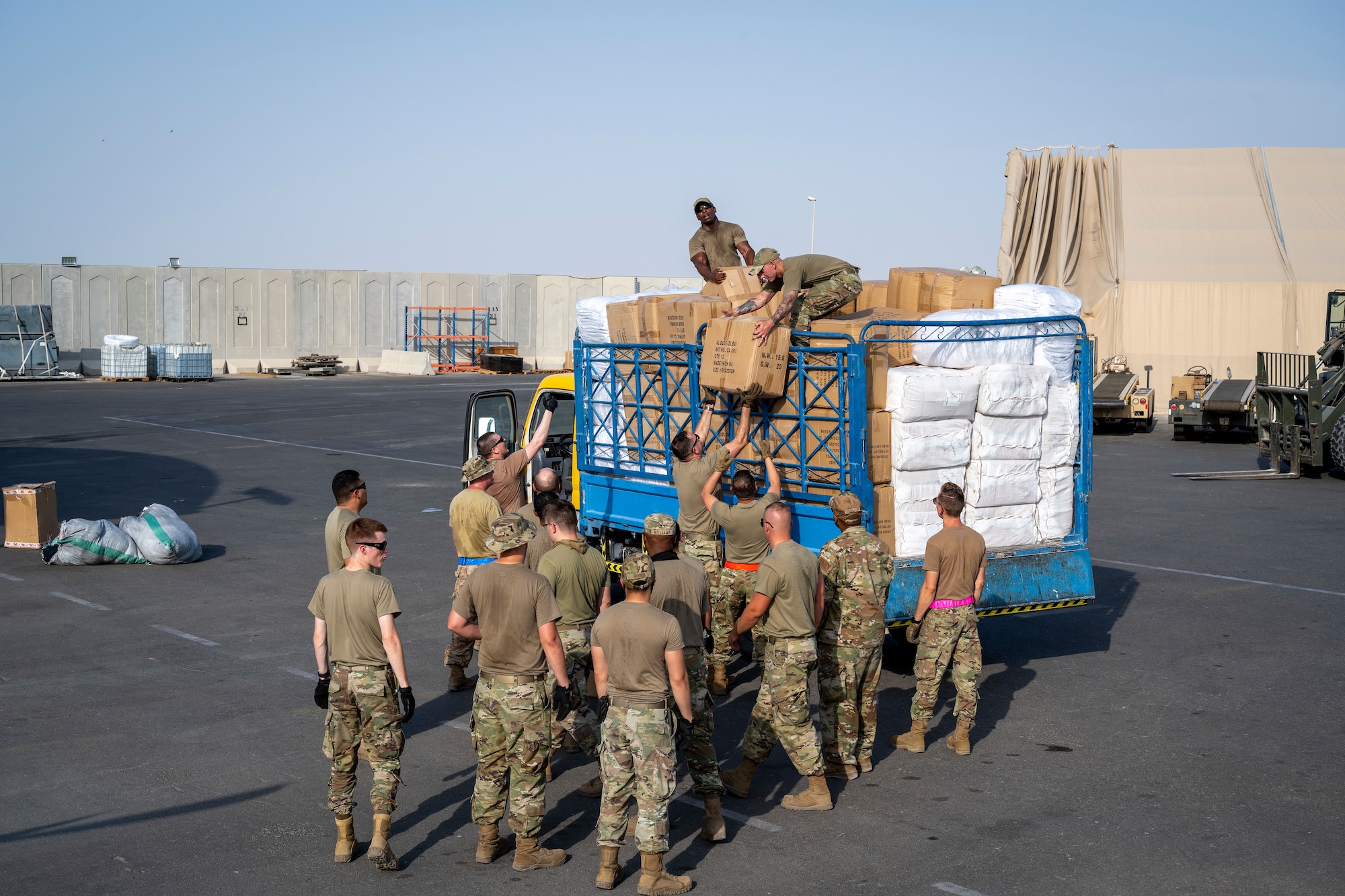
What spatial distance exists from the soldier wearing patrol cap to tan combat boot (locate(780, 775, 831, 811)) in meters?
1.49

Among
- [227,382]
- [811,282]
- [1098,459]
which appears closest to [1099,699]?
[811,282]

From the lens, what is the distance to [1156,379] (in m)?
36.7

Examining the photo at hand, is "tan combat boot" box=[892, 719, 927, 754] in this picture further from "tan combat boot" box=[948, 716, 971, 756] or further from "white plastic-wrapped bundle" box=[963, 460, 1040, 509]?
"white plastic-wrapped bundle" box=[963, 460, 1040, 509]

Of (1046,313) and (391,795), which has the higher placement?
(1046,313)

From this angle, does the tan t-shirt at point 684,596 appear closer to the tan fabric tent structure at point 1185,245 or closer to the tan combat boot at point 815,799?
the tan combat boot at point 815,799

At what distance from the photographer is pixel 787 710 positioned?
675cm

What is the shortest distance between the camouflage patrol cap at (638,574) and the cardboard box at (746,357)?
115 inches

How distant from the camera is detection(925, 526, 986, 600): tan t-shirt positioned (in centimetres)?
773

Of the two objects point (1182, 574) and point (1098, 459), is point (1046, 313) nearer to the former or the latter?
point (1182, 574)

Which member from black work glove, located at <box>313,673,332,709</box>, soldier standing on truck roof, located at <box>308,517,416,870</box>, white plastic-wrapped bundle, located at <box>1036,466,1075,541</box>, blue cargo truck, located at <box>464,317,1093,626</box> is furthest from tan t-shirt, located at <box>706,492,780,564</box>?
black work glove, located at <box>313,673,332,709</box>

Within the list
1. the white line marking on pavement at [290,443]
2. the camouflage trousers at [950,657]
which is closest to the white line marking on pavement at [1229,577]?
the camouflage trousers at [950,657]

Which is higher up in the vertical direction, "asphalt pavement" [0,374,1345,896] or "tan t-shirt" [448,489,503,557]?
"tan t-shirt" [448,489,503,557]

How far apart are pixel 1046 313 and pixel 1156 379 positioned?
30.2 metres

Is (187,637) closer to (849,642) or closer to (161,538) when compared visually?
(161,538)
